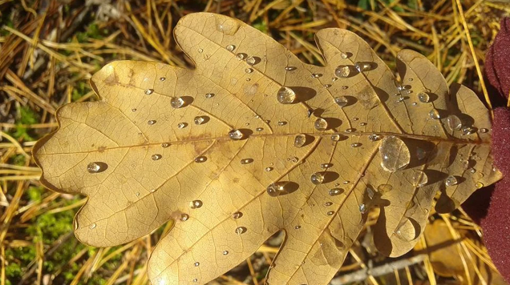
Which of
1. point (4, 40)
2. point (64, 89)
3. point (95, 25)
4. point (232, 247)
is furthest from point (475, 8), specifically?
point (4, 40)

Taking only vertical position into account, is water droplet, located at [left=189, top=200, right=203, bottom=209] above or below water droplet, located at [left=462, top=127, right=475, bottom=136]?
below

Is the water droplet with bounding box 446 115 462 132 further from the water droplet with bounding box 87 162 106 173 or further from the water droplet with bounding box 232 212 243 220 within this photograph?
the water droplet with bounding box 87 162 106 173

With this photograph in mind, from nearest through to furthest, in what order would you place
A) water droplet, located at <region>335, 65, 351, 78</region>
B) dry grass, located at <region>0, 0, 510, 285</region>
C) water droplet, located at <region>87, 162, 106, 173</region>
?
water droplet, located at <region>87, 162, 106, 173</region>
water droplet, located at <region>335, 65, 351, 78</region>
dry grass, located at <region>0, 0, 510, 285</region>

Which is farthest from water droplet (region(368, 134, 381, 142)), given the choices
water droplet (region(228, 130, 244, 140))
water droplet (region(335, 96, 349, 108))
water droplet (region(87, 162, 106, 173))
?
water droplet (region(87, 162, 106, 173))

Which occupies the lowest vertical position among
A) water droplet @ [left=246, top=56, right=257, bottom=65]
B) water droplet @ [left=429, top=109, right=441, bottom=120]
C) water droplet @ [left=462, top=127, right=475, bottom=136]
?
water droplet @ [left=246, top=56, right=257, bottom=65]

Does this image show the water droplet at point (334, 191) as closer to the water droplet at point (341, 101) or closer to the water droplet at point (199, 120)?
the water droplet at point (341, 101)

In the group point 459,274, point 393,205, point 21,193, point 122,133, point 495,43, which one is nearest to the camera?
point 122,133

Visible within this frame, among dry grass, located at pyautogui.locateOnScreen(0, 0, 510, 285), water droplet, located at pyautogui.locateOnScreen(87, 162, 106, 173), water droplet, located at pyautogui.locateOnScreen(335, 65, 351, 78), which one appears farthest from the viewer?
dry grass, located at pyautogui.locateOnScreen(0, 0, 510, 285)

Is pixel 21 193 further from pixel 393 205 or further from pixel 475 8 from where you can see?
pixel 475 8
